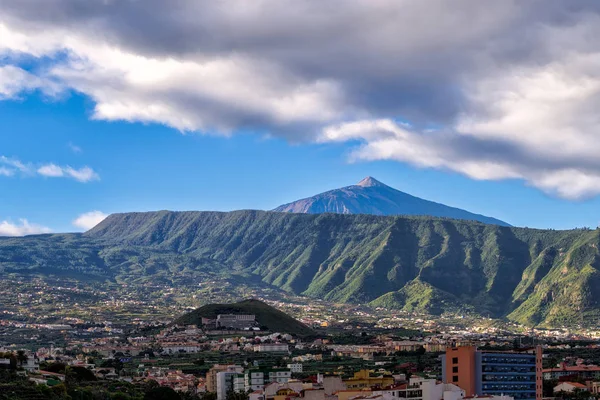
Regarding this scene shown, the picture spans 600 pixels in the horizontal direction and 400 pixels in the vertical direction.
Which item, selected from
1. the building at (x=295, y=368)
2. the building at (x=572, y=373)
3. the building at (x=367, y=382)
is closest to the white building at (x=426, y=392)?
the building at (x=367, y=382)

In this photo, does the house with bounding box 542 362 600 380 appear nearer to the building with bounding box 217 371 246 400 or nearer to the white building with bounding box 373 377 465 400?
the building with bounding box 217 371 246 400

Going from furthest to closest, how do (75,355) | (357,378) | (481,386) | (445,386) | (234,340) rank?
(234,340), (75,355), (357,378), (481,386), (445,386)

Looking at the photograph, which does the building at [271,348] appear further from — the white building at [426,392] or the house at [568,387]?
the white building at [426,392]

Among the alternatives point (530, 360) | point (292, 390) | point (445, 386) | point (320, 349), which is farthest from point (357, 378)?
point (320, 349)

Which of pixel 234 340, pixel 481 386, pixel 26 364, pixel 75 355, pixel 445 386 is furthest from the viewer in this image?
pixel 234 340

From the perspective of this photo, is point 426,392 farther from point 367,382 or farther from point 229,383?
point 229,383

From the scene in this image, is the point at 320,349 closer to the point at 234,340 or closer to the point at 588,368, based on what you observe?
the point at 234,340
